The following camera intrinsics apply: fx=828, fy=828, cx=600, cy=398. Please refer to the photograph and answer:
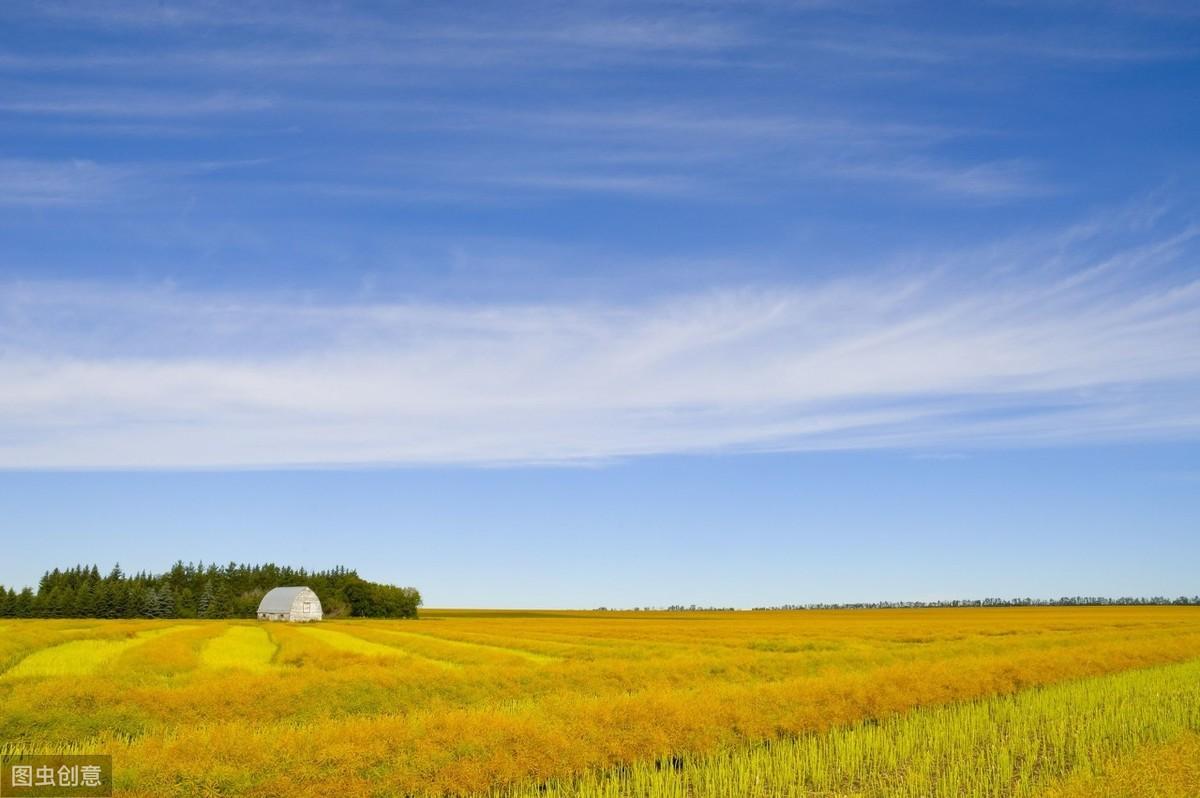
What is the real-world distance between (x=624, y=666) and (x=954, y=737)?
1419 cm

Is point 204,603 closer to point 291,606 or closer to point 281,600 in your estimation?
point 281,600

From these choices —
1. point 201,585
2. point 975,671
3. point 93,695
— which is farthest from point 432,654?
point 201,585

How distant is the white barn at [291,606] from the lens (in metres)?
98.8

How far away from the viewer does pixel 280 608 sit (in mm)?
99875

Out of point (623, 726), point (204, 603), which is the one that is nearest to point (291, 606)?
point (204, 603)

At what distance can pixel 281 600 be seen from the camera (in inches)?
3967

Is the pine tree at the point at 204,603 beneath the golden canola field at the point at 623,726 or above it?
beneath

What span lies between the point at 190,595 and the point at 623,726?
389ft

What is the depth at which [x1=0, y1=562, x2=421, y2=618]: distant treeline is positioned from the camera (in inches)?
4326

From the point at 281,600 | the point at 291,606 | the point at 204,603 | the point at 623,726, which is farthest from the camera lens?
the point at 204,603

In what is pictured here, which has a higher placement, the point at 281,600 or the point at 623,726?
the point at 623,726

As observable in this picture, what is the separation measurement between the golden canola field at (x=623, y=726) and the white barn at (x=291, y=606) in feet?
226

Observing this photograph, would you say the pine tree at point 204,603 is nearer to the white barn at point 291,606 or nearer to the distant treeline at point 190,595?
the distant treeline at point 190,595

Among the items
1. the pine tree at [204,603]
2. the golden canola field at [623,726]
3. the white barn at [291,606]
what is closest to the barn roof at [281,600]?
the white barn at [291,606]
